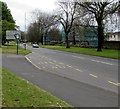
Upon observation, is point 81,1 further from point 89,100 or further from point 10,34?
point 89,100

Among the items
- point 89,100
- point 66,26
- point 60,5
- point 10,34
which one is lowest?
point 89,100

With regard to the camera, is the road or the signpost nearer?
the road

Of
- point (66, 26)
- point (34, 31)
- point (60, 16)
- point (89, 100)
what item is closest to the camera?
point (89, 100)

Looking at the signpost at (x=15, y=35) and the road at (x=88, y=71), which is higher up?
the signpost at (x=15, y=35)

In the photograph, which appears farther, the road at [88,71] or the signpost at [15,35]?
the signpost at [15,35]

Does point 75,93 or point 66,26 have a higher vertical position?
point 66,26

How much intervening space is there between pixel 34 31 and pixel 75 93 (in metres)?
82.4

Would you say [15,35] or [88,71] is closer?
[88,71]

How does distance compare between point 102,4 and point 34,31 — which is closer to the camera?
point 102,4

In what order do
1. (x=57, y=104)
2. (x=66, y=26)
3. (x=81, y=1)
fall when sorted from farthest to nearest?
(x=66, y=26), (x=81, y=1), (x=57, y=104)

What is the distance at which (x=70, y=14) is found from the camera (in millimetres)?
49906

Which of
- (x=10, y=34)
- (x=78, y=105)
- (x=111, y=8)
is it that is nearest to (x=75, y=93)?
(x=78, y=105)

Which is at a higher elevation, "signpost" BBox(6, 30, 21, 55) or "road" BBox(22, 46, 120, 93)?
"signpost" BBox(6, 30, 21, 55)

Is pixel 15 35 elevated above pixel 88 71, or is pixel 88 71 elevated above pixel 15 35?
pixel 15 35
